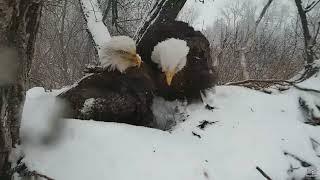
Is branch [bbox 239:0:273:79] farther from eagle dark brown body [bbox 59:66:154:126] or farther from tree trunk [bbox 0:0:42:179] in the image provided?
tree trunk [bbox 0:0:42:179]

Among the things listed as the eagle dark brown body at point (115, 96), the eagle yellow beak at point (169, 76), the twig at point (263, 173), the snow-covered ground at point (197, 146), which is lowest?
the twig at point (263, 173)

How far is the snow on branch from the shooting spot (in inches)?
174

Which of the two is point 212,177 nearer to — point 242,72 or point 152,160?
point 152,160

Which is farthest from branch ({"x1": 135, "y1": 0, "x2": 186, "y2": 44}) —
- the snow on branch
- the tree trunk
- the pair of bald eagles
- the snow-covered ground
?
the tree trunk

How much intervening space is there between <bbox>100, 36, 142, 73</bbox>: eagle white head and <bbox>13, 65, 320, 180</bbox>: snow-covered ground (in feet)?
1.41

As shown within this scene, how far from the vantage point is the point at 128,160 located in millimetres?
1743

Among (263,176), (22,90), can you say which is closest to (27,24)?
(22,90)

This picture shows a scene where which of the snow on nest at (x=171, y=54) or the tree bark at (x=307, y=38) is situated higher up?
the tree bark at (x=307, y=38)

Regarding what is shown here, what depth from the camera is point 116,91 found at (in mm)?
2312

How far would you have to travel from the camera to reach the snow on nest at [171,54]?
2.40m

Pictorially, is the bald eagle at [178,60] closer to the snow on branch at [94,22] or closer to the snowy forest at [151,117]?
the snowy forest at [151,117]

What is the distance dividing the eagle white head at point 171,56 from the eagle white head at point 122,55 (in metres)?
0.15

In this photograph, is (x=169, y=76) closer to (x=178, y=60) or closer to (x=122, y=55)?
(x=178, y=60)

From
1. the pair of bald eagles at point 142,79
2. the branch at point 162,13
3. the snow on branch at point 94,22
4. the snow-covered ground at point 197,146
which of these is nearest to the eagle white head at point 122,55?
the pair of bald eagles at point 142,79
